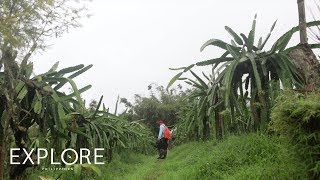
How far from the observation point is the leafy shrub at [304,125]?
13.2ft

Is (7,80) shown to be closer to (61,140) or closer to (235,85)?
(61,140)

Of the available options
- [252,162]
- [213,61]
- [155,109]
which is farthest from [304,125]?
[155,109]

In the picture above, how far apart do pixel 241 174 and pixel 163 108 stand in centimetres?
2437

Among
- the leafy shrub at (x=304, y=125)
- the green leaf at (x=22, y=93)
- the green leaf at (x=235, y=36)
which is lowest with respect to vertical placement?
the leafy shrub at (x=304, y=125)

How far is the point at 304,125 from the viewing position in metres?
4.16

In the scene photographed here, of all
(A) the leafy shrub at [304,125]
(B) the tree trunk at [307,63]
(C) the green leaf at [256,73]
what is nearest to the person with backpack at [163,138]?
(C) the green leaf at [256,73]

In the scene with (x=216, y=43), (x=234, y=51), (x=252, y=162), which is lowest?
(x=252, y=162)

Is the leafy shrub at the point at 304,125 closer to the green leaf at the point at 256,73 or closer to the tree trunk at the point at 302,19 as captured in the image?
the tree trunk at the point at 302,19

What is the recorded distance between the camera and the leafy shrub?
401 centimetres

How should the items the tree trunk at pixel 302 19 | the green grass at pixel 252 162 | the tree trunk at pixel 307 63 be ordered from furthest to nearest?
the tree trunk at pixel 302 19 → the tree trunk at pixel 307 63 → the green grass at pixel 252 162

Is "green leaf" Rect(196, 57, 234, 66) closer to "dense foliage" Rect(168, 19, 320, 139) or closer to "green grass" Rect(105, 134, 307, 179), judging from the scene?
"dense foliage" Rect(168, 19, 320, 139)

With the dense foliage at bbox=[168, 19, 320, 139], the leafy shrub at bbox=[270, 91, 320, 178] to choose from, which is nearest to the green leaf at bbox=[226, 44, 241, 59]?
the dense foliage at bbox=[168, 19, 320, 139]

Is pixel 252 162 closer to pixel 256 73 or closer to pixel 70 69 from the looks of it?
pixel 256 73

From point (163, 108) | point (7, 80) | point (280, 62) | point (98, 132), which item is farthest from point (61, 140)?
point (163, 108)
